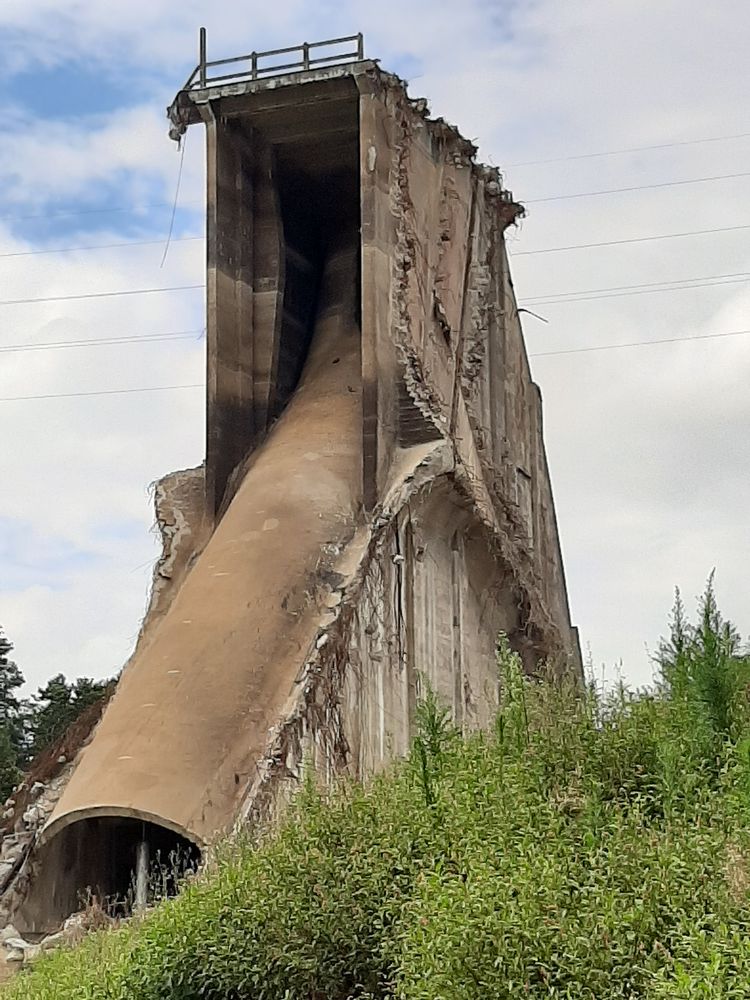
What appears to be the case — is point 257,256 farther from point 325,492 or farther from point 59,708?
point 59,708

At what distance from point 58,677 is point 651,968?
33.3m

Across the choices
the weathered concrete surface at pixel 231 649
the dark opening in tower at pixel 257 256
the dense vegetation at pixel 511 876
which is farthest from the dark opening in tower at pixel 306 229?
the dense vegetation at pixel 511 876

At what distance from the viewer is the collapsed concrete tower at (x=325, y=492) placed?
14.8 m

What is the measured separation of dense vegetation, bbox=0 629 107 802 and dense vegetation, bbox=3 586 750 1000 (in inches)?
689

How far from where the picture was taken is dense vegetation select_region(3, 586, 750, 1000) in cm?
741

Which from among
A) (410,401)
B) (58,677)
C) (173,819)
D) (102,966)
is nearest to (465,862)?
(102,966)

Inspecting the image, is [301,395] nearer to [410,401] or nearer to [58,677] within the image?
[410,401]

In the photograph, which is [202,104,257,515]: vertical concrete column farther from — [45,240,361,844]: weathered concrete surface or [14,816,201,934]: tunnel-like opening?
[14,816,201,934]: tunnel-like opening

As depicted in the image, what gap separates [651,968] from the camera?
7.12 metres

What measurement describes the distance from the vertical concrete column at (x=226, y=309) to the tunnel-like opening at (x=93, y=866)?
16.2 feet

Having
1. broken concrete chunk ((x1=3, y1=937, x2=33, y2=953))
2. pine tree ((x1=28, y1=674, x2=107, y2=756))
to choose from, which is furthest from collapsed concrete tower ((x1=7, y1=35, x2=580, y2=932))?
pine tree ((x1=28, y1=674, x2=107, y2=756))

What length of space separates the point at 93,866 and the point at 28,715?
25806mm

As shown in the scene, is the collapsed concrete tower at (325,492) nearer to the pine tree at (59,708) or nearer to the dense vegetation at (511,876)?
the dense vegetation at (511,876)

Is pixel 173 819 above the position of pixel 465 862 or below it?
above
